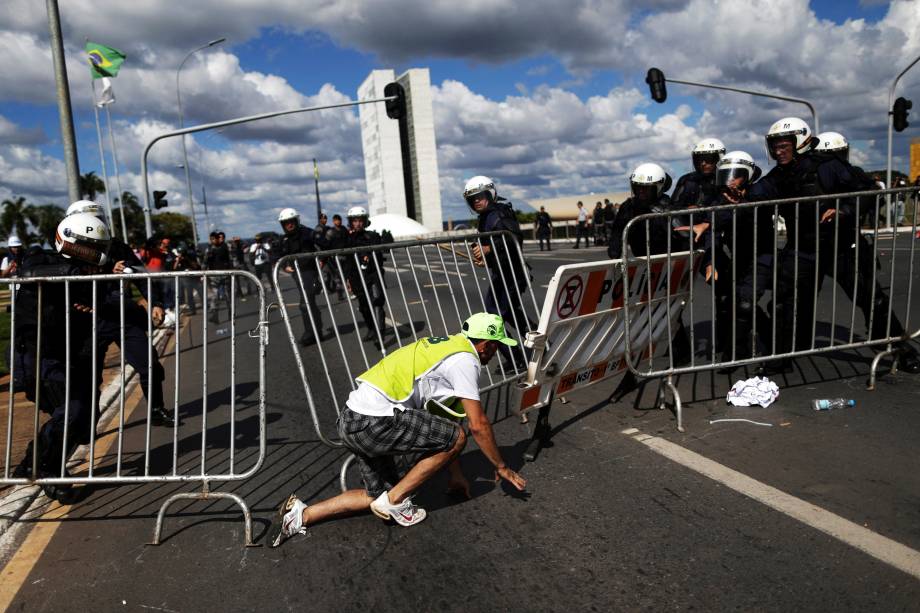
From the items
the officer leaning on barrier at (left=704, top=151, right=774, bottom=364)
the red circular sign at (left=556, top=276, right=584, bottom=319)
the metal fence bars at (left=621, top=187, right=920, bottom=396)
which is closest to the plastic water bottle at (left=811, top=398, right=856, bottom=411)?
the metal fence bars at (left=621, top=187, right=920, bottom=396)

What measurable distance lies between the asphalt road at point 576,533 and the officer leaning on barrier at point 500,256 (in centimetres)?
131

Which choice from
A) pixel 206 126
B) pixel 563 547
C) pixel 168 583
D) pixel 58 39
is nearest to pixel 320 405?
pixel 168 583

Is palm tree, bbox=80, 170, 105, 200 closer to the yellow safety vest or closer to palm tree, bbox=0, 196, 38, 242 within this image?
palm tree, bbox=0, 196, 38, 242

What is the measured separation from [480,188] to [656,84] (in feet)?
52.5

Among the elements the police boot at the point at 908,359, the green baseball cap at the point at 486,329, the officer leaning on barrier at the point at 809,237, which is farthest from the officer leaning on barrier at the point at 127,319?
the police boot at the point at 908,359

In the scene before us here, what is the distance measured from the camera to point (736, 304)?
19.3 feet

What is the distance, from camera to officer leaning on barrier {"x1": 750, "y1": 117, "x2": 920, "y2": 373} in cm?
584

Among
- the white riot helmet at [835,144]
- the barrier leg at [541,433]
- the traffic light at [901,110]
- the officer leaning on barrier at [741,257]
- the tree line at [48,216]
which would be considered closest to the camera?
the barrier leg at [541,433]

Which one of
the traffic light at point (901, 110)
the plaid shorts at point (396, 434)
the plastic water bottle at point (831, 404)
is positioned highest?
the traffic light at point (901, 110)

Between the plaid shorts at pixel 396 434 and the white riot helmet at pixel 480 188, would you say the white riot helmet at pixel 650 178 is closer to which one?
the white riot helmet at pixel 480 188

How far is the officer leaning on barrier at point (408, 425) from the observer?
11.8 feet

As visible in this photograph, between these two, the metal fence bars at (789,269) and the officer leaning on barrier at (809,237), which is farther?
the officer leaning on barrier at (809,237)

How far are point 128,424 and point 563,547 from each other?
5026 millimetres

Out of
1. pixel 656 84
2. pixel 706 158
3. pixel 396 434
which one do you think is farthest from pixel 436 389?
pixel 656 84
